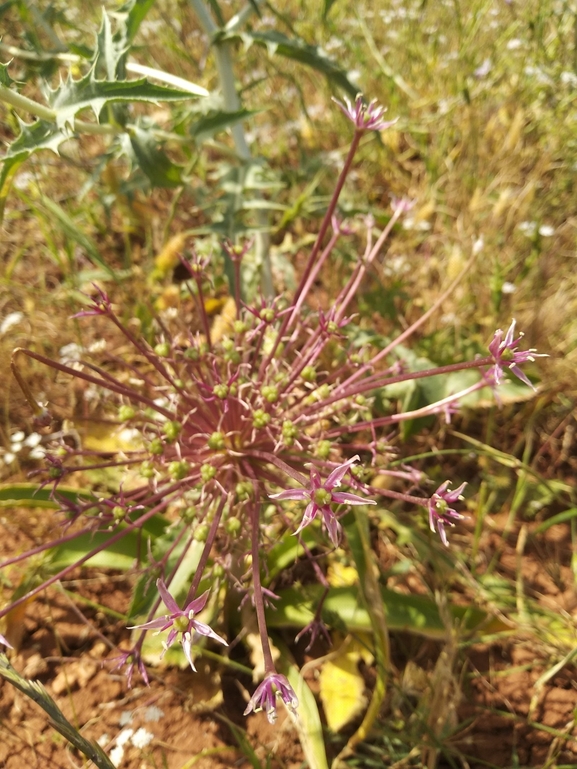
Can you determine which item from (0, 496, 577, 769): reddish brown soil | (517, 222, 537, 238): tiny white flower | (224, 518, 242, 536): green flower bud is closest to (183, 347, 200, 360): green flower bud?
(224, 518, 242, 536): green flower bud

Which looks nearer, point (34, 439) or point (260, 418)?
point (260, 418)

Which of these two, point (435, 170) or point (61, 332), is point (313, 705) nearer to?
point (61, 332)

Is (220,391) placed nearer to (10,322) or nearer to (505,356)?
(505,356)

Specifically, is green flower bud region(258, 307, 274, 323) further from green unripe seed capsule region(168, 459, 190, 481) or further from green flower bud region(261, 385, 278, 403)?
green unripe seed capsule region(168, 459, 190, 481)

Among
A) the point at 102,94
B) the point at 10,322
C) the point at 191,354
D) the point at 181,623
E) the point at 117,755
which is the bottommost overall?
the point at 117,755

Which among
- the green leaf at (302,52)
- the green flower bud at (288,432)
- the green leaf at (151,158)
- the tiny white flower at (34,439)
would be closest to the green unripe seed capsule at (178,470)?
the green flower bud at (288,432)

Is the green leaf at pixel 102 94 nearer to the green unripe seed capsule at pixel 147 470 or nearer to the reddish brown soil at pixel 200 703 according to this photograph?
the green unripe seed capsule at pixel 147 470

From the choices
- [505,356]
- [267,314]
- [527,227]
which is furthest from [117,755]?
[527,227]
